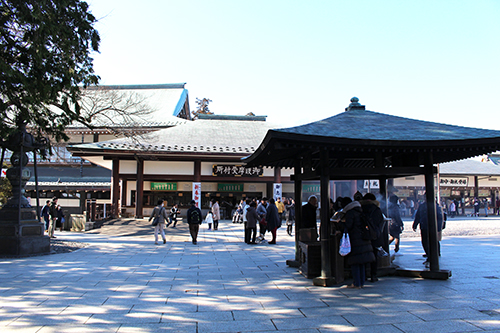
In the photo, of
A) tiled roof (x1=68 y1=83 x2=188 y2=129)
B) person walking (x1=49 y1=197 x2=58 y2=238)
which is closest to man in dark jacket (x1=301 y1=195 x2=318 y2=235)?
person walking (x1=49 y1=197 x2=58 y2=238)

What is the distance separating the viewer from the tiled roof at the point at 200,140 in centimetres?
1685

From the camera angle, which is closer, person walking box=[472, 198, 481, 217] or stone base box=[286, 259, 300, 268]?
stone base box=[286, 259, 300, 268]

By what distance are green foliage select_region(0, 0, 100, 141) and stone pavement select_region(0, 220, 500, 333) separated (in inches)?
160

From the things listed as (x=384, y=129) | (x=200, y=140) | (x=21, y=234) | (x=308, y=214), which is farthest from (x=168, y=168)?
(x=384, y=129)

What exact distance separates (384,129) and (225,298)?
4.34 metres

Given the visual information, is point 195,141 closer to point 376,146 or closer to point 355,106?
point 355,106

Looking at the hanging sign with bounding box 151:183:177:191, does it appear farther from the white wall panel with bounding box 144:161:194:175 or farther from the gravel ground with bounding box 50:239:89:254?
the gravel ground with bounding box 50:239:89:254

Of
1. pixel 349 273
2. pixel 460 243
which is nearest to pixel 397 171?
pixel 349 273

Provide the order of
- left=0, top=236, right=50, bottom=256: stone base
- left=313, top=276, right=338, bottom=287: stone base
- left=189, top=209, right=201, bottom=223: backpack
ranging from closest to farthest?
left=313, top=276, right=338, bottom=287: stone base → left=0, top=236, right=50, bottom=256: stone base → left=189, top=209, right=201, bottom=223: backpack

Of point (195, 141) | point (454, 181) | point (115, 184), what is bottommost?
point (115, 184)

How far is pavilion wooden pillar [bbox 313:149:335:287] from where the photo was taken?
5.89 m

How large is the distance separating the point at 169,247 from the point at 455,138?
8.69m

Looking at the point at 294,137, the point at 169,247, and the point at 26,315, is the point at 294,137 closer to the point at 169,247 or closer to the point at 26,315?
the point at 26,315

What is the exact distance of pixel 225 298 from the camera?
16.9 feet
